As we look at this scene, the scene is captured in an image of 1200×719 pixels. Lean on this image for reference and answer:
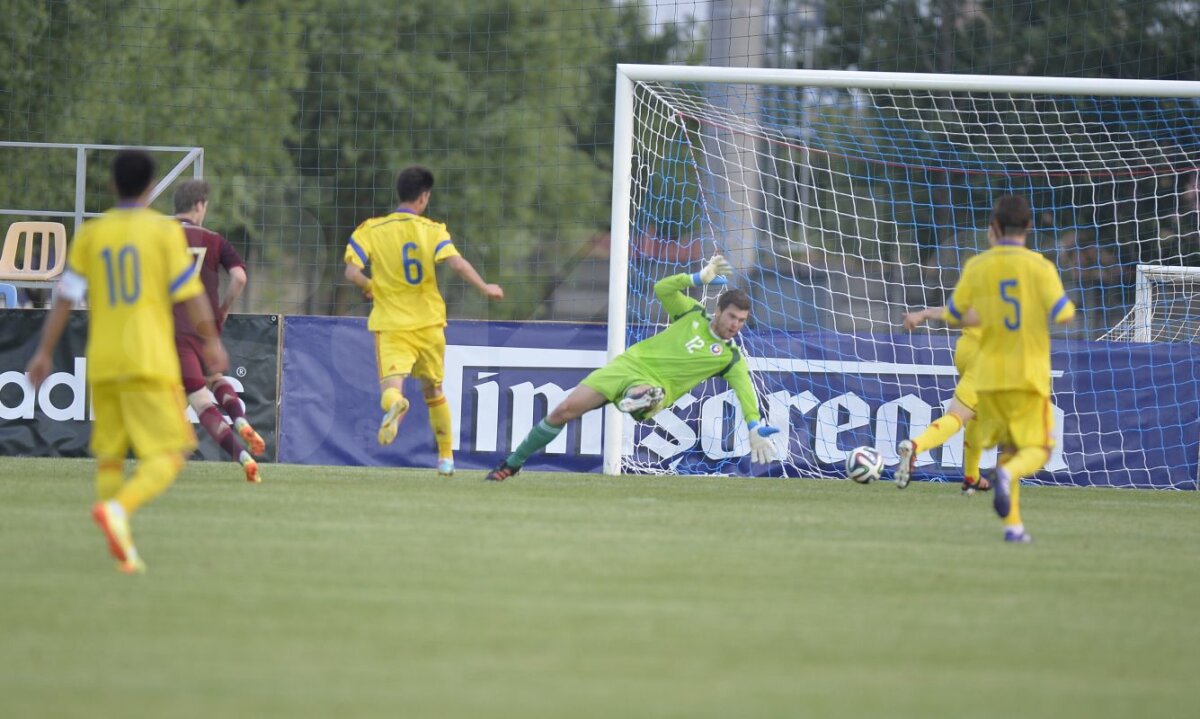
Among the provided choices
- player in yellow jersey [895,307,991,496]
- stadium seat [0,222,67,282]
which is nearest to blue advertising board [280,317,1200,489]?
player in yellow jersey [895,307,991,496]

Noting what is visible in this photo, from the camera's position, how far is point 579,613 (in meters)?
5.35

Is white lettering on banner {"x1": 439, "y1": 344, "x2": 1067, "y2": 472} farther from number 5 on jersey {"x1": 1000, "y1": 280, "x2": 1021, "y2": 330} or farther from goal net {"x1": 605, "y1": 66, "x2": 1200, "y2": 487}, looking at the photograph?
number 5 on jersey {"x1": 1000, "y1": 280, "x2": 1021, "y2": 330}

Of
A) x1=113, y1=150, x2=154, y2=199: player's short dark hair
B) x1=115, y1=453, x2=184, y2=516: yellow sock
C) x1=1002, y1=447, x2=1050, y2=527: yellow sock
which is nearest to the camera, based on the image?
x1=115, y1=453, x2=184, y2=516: yellow sock

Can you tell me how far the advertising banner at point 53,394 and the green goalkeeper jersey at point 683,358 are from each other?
3.56 m

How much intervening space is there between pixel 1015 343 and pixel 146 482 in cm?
420

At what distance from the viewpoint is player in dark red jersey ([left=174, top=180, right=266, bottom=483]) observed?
9914 mm

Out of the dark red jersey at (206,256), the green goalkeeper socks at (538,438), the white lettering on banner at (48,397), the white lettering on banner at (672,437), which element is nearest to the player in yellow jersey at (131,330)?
the dark red jersey at (206,256)

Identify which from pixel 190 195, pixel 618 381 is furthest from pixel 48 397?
pixel 618 381

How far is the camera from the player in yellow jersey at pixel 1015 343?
7730 mm

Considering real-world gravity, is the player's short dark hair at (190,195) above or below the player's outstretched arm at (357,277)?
above

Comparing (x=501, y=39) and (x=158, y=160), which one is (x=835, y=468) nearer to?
(x=158, y=160)

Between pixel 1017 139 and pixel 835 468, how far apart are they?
29.1 ft

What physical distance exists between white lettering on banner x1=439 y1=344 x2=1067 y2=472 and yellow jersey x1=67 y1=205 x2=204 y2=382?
630 cm

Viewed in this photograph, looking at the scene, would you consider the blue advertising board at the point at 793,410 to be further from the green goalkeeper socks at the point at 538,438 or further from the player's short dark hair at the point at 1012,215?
the player's short dark hair at the point at 1012,215
